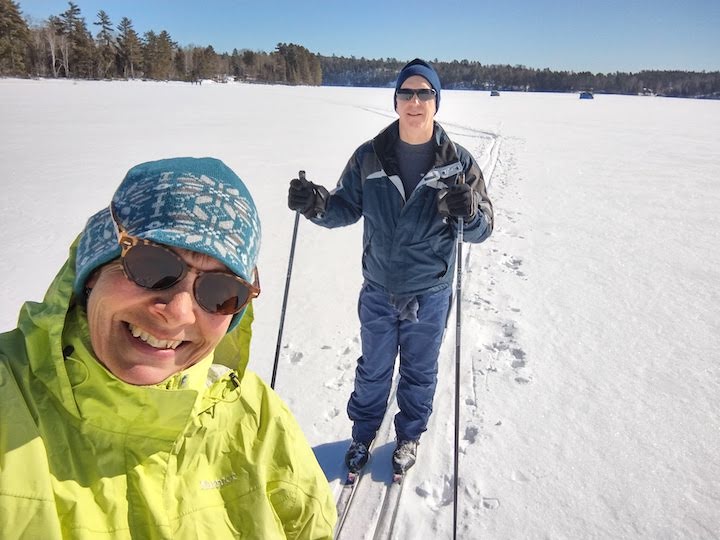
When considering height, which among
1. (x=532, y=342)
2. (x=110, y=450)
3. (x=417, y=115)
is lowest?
(x=532, y=342)

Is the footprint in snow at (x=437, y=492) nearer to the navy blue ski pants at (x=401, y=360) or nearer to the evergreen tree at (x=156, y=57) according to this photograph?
the navy blue ski pants at (x=401, y=360)

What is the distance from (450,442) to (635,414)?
126cm

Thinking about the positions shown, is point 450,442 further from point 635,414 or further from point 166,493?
point 166,493

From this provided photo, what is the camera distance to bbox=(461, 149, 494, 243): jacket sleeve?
6.86ft

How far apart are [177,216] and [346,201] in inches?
60.4

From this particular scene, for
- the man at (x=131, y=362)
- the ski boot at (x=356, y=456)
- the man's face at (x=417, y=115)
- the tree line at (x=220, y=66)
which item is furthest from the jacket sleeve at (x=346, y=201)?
the tree line at (x=220, y=66)

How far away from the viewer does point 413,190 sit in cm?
210

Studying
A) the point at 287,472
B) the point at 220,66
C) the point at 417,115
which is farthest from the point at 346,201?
the point at 220,66

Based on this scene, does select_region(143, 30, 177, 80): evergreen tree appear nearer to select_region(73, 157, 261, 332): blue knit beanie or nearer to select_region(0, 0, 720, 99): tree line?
select_region(0, 0, 720, 99): tree line

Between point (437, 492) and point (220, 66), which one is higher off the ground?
point (220, 66)

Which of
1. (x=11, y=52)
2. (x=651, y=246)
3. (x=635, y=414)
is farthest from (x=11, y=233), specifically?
(x=11, y=52)

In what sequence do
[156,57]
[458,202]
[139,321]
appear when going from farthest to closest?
[156,57] → [458,202] → [139,321]

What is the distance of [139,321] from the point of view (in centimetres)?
88

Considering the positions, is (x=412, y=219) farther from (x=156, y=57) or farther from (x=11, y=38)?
(x=156, y=57)
